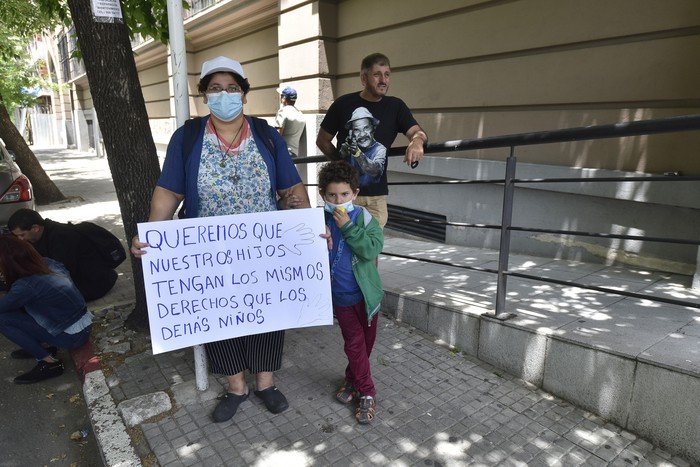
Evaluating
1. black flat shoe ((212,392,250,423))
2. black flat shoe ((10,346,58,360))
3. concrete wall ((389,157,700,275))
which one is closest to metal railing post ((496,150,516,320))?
concrete wall ((389,157,700,275))

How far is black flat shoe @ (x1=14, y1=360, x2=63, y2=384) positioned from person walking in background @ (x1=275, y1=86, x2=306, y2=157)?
379cm

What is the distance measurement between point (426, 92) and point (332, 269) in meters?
4.18

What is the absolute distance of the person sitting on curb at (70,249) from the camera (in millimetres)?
3998

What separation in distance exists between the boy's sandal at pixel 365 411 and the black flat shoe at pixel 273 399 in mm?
411

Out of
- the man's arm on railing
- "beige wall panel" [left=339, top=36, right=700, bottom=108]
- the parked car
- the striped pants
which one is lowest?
the striped pants

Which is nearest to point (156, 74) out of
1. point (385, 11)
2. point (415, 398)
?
point (385, 11)

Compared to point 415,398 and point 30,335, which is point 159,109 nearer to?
point 30,335

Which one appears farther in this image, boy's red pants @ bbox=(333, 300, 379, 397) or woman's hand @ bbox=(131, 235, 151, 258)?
boy's red pants @ bbox=(333, 300, 379, 397)

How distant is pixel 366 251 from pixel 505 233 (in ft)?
3.34

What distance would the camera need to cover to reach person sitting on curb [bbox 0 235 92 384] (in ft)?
10.4

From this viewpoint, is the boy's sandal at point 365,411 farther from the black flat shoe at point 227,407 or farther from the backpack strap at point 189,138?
the backpack strap at point 189,138

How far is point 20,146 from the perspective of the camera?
30.6 feet

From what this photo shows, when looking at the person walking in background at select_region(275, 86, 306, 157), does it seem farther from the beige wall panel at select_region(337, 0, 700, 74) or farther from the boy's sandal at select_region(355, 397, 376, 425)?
the boy's sandal at select_region(355, 397, 376, 425)

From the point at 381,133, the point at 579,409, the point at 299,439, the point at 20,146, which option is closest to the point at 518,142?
the point at 381,133
